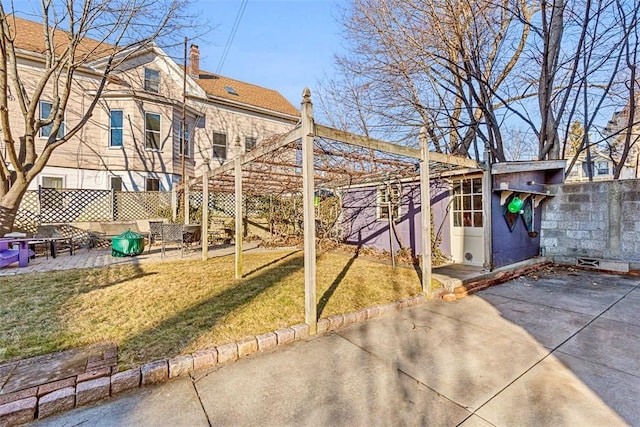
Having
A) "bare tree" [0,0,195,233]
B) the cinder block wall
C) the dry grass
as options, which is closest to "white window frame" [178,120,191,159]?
"bare tree" [0,0,195,233]

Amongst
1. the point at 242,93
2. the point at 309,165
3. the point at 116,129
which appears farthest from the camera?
the point at 242,93

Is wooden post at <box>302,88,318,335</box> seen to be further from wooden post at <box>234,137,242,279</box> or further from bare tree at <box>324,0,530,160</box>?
bare tree at <box>324,0,530,160</box>

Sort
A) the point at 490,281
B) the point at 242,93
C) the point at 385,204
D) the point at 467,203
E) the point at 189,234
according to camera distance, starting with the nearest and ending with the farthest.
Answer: the point at 490,281 → the point at 467,203 → the point at 189,234 → the point at 385,204 → the point at 242,93

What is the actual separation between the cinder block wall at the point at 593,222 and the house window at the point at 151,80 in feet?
52.2

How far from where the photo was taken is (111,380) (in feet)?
7.71

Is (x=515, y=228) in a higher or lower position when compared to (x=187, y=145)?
lower

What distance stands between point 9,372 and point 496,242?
8016 mm

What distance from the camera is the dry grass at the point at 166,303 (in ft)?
10.0

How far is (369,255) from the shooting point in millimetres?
8750

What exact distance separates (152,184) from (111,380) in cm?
1224

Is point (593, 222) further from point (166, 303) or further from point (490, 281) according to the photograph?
point (166, 303)

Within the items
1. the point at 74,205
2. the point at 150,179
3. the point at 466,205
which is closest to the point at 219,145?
the point at 150,179

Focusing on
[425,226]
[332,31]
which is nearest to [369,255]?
[425,226]

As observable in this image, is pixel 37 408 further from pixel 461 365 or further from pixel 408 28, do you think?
pixel 408 28
